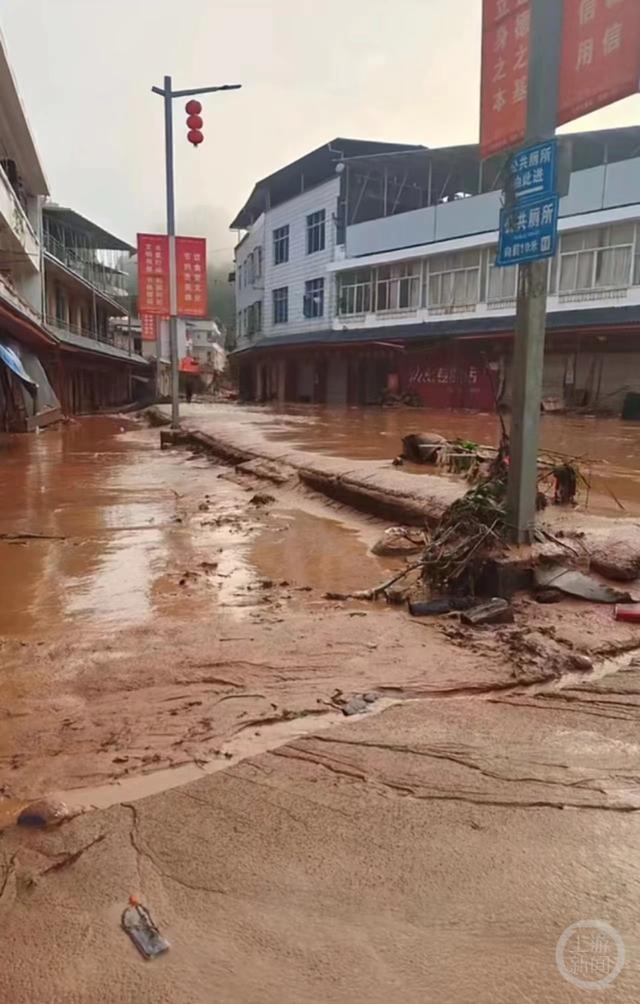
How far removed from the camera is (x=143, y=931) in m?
1.77

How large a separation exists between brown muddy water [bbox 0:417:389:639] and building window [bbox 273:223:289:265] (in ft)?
91.2

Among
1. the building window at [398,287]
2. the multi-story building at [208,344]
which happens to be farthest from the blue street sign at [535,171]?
the multi-story building at [208,344]

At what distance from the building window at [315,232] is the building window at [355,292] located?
2.24m

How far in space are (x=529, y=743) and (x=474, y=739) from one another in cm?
20

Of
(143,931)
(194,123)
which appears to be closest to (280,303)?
(194,123)

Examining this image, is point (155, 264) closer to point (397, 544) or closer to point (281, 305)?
point (397, 544)

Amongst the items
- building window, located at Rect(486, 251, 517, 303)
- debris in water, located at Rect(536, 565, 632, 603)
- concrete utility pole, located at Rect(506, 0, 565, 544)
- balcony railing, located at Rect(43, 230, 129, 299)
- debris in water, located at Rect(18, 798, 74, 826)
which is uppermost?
balcony railing, located at Rect(43, 230, 129, 299)

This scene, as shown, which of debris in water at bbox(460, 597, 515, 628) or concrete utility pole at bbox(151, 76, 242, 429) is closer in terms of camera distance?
debris in water at bbox(460, 597, 515, 628)

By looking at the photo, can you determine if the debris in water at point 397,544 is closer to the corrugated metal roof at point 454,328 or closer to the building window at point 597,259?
the corrugated metal roof at point 454,328

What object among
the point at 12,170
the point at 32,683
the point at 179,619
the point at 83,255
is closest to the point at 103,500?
the point at 179,619

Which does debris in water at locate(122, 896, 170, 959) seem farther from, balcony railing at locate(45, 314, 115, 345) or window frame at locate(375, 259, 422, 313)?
window frame at locate(375, 259, 422, 313)

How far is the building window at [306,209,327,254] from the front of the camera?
32.7 meters

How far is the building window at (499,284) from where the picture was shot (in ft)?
84.1

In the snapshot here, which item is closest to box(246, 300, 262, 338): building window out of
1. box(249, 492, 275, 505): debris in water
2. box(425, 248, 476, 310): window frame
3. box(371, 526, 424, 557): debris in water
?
box(425, 248, 476, 310): window frame
